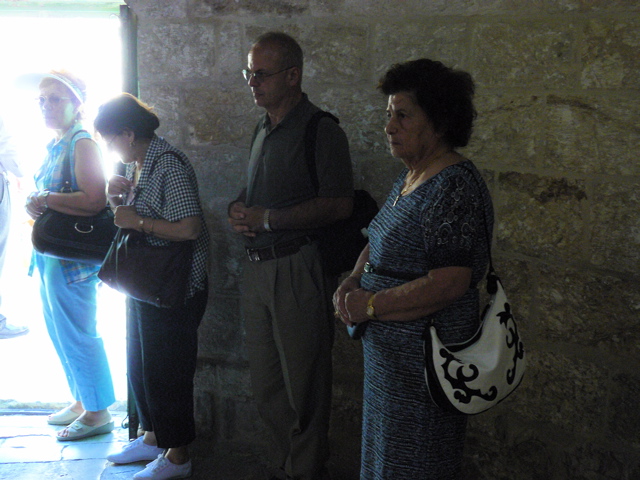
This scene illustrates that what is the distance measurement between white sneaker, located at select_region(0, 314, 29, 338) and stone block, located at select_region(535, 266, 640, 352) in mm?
3808

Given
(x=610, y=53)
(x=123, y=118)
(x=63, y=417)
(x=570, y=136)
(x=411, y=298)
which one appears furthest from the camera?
(x=63, y=417)

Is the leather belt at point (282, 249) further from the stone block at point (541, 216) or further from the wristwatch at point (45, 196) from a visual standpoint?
the wristwatch at point (45, 196)

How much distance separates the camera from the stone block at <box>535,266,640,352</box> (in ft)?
7.53

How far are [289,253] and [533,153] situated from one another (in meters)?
1.01

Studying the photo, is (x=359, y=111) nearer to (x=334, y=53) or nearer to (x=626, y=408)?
(x=334, y=53)

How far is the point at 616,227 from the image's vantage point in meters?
→ 2.30

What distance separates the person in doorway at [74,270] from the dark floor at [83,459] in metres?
0.10

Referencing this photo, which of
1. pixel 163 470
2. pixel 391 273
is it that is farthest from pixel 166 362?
pixel 391 273

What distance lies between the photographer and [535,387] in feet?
8.36

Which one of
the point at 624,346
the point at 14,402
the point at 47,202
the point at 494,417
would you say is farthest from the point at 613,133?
the point at 14,402

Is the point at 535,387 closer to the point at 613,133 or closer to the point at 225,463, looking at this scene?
the point at 613,133

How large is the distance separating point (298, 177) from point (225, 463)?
Result: 1565 mm

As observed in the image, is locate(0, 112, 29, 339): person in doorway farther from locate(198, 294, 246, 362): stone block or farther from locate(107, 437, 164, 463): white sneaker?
locate(198, 294, 246, 362): stone block

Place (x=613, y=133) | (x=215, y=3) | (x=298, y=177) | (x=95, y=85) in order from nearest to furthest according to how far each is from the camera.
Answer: (x=613, y=133)
(x=298, y=177)
(x=215, y=3)
(x=95, y=85)
